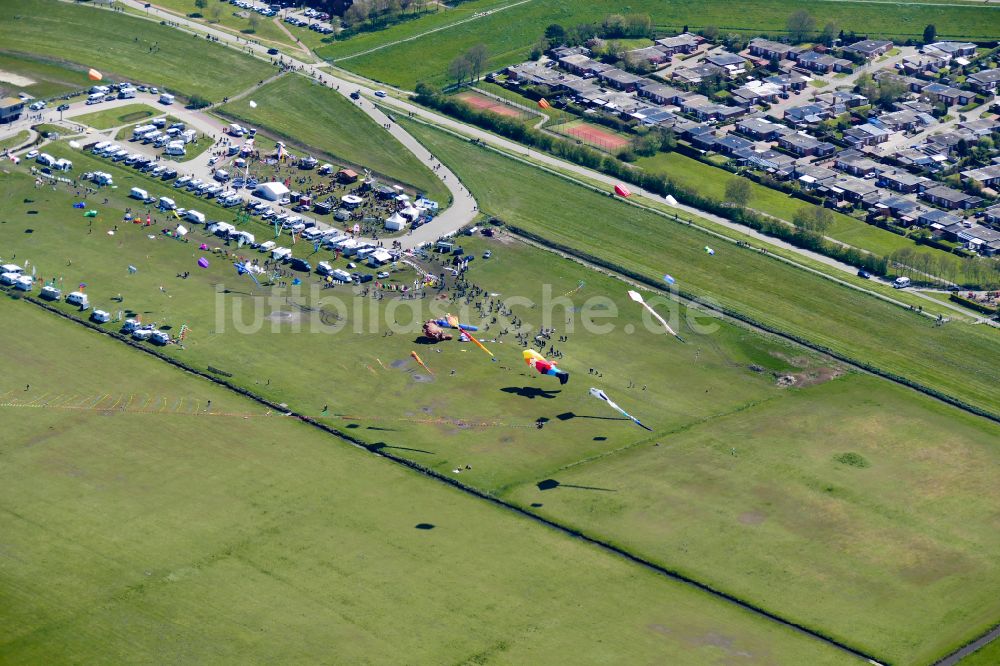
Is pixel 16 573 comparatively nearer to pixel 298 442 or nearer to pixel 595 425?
pixel 298 442

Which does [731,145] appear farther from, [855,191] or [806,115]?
[855,191]

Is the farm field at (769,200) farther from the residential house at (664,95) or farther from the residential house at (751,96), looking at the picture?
the residential house at (751,96)

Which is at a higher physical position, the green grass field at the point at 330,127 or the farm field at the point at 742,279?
the green grass field at the point at 330,127

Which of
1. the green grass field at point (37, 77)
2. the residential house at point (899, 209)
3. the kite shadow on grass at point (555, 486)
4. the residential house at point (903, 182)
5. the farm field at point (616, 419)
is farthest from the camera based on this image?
the green grass field at point (37, 77)

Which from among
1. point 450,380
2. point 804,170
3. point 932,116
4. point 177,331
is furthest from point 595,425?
point 932,116

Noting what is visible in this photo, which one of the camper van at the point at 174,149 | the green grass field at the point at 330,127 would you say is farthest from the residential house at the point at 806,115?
the camper van at the point at 174,149
